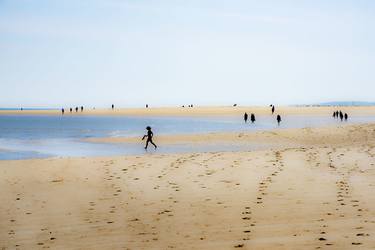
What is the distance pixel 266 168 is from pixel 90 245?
957cm

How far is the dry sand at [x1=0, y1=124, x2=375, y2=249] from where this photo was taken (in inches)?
313

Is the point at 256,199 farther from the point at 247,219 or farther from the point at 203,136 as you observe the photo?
the point at 203,136

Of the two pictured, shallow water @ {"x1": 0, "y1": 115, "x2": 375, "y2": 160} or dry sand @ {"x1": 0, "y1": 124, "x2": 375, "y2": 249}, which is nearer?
dry sand @ {"x1": 0, "y1": 124, "x2": 375, "y2": 249}

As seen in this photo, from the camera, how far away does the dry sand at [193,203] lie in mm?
7941

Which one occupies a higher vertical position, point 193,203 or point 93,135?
point 193,203

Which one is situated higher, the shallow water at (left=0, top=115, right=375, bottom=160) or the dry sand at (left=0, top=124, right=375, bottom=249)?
the dry sand at (left=0, top=124, right=375, bottom=249)

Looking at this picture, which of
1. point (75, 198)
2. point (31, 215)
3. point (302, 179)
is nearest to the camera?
point (31, 215)

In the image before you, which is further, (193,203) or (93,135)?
(93,135)

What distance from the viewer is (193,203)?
1101cm

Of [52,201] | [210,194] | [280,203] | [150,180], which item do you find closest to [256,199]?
[280,203]

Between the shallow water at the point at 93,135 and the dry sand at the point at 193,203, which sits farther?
the shallow water at the point at 93,135

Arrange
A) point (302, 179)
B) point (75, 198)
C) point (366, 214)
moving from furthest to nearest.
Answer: point (302, 179) < point (75, 198) < point (366, 214)

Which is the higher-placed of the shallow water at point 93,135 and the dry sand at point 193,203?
the dry sand at point 193,203

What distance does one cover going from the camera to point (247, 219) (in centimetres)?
920
